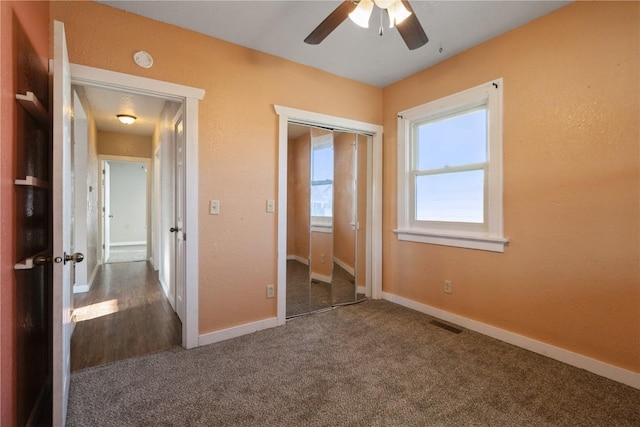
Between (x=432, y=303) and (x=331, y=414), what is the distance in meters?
1.81

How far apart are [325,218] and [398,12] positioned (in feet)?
6.69

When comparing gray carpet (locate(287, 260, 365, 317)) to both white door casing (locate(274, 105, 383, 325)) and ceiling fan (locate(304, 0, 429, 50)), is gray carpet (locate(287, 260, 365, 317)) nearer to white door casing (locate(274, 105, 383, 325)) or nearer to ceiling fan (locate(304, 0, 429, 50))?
white door casing (locate(274, 105, 383, 325))

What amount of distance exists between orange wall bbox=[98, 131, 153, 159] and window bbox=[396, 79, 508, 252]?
16.6 feet

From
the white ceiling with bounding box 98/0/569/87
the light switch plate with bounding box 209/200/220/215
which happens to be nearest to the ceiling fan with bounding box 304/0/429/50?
the white ceiling with bounding box 98/0/569/87

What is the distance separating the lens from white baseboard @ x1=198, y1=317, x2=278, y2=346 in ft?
7.91

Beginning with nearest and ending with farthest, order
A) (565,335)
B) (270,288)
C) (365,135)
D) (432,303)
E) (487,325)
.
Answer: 1. (565,335)
2. (487,325)
3. (270,288)
4. (432,303)
5. (365,135)

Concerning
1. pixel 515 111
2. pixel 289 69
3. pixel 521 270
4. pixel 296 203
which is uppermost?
pixel 289 69

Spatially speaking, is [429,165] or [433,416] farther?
[429,165]

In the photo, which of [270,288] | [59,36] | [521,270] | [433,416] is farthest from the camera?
[270,288]

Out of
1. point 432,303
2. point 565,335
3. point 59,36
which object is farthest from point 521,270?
point 59,36

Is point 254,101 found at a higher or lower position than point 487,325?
higher

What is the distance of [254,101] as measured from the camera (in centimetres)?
264

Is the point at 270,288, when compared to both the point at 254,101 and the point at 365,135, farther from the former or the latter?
the point at 365,135

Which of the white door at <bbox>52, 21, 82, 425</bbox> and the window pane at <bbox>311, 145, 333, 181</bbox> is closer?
the white door at <bbox>52, 21, 82, 425</bbox>
